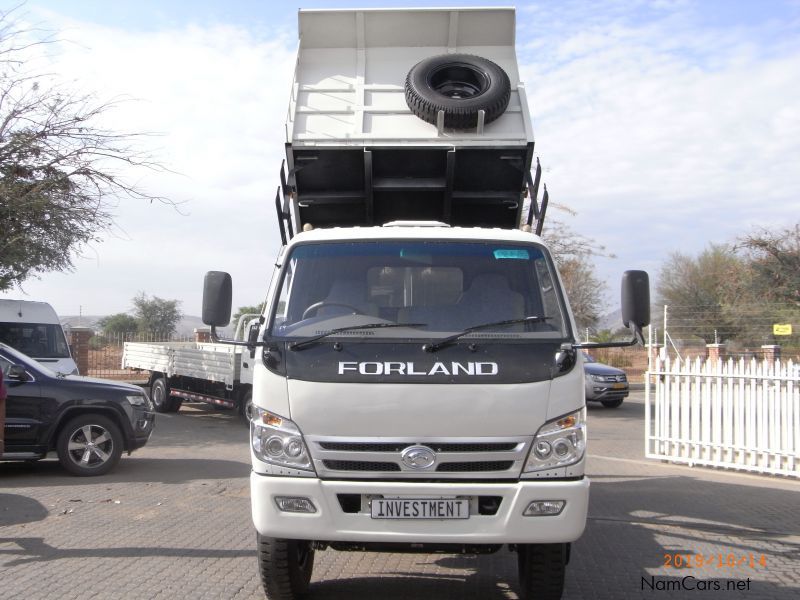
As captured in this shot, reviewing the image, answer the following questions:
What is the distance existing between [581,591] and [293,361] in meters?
2.61

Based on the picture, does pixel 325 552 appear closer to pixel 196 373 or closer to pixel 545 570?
pixel 545 570

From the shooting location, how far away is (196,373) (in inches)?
639

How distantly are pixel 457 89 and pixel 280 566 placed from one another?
4668mm

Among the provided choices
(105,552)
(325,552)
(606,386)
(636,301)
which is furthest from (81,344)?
(636,301)

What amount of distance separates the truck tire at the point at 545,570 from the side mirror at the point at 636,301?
1478mm

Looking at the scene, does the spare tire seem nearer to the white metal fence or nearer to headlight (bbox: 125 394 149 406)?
headlight (bbox: 125 394 149 406)

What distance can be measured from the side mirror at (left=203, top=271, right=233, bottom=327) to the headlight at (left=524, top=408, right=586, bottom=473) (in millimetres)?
2231

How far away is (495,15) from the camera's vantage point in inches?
315

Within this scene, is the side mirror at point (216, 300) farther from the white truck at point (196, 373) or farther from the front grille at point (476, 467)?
the white truck at point (196, 373)

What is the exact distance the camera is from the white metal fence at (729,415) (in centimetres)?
1036

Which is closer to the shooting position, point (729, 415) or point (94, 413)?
point (94, 413)

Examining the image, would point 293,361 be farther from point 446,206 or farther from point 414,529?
point 446,206

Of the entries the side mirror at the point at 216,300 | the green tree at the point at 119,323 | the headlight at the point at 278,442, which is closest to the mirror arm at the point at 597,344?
the headlight at the point at 278,442

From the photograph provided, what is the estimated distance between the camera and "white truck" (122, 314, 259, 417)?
1505 centimetres
